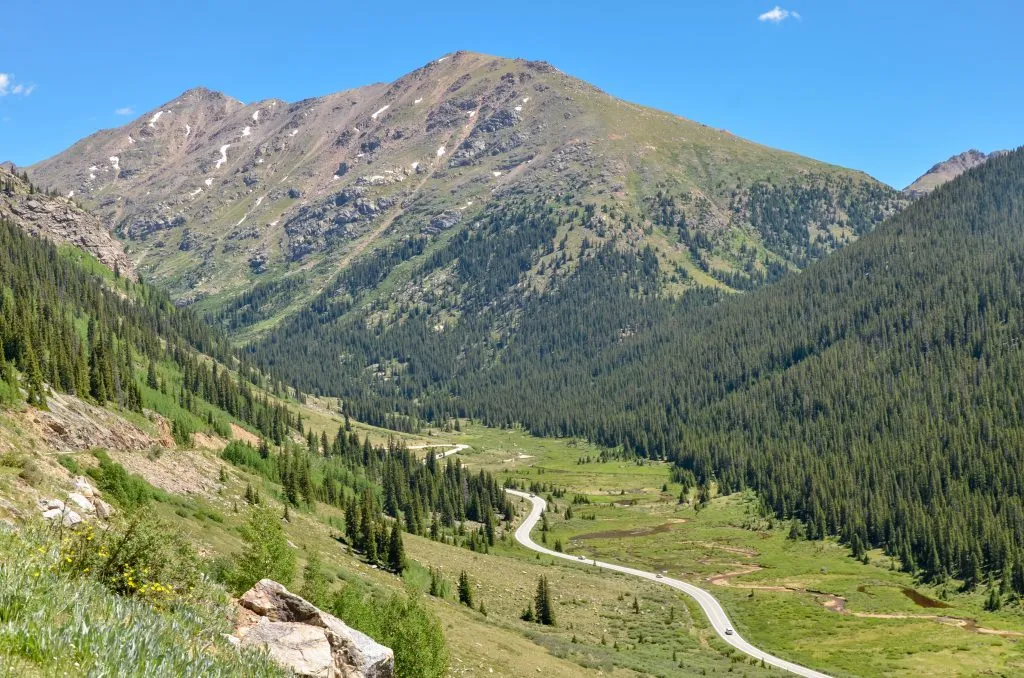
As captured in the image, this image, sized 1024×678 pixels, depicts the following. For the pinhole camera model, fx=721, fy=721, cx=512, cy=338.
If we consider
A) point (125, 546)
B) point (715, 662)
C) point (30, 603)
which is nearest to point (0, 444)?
point (125, 546)

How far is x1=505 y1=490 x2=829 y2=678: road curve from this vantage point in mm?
86938

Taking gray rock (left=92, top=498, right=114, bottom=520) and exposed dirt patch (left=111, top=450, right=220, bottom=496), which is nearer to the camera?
gray rock (left=92, top=498, right=114, bottom=520)

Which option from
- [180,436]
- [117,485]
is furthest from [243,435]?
[117,485]

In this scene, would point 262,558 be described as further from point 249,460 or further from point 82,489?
point 249,460

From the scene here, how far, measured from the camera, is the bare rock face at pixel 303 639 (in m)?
19.4

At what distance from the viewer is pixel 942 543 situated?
483ft

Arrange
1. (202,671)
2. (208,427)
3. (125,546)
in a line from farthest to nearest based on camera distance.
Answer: (208,427) → (125,546) → (202,671)

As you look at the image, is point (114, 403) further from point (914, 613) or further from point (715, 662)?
point (914, 613)

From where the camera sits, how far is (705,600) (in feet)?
389

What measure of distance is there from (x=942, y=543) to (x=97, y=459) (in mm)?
154290

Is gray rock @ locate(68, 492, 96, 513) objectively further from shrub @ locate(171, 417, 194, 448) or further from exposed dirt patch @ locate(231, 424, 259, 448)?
exposed dirt patch @ locate(231, 424, 259, 448)

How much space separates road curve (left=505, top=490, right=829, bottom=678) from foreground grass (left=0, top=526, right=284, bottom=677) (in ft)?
277

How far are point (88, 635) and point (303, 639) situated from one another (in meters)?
8.52

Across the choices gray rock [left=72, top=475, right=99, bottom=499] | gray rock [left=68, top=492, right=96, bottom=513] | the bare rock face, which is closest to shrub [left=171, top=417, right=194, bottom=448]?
gray rock [left=72, top=475, right=99, bottom=499]
